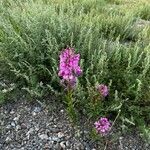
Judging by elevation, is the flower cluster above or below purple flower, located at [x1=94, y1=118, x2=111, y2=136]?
above

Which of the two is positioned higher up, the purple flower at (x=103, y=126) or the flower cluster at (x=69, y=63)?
the flower cluster at (x=69, y=63)

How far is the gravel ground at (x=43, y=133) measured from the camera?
3900 millimetres

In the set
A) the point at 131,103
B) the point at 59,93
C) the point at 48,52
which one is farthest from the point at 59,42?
the point at 131,103

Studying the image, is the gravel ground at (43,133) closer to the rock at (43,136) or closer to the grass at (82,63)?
the rock at (43,136)

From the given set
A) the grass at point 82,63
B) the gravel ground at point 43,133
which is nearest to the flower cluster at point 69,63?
the grass at point 82,63

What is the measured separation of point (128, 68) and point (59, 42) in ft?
3.23

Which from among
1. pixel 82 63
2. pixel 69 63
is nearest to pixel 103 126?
pixel 69 63

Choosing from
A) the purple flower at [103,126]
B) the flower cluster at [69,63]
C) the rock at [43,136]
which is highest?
the flower cluster at [69,63]

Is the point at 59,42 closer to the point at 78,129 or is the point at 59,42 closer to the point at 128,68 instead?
the point at 128,68

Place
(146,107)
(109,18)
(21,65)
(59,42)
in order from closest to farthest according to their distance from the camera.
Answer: (146,107) → (21,65) → (59,42) → (109,18)

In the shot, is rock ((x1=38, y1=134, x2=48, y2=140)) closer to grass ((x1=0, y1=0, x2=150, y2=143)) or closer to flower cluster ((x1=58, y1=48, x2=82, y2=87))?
grass ((x1=0, y1=0, x2=150, y2=143))

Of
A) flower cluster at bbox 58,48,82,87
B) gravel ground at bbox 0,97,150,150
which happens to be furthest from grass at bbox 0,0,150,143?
flower cluster at bbox 58,48,82,87

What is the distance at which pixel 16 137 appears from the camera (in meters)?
4.00

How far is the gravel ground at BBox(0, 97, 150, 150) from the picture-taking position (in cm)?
390
